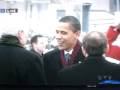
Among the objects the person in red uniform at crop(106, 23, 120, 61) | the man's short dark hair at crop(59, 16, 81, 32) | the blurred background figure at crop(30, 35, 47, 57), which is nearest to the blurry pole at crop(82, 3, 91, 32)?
the man's short dark hair at crop(59, 16, 81, 32)

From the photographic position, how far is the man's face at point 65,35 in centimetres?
194

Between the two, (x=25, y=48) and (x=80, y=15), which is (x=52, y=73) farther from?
(x=80, y=15)

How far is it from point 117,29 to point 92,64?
262mm

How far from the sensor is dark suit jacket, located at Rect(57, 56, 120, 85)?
198 cm

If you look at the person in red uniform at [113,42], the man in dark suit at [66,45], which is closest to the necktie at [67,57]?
the man in dark suit at [66,45]

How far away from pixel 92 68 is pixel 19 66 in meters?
0.45

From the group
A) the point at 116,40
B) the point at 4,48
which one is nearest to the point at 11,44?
the point at 4,48

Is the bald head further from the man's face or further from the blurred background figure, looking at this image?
the blurred background figure

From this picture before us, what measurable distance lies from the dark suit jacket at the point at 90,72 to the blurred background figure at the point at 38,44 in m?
0.18

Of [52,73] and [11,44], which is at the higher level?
[11,44]

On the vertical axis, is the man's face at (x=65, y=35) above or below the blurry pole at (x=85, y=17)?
below

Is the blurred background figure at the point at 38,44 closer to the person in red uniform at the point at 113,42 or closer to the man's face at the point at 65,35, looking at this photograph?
the man's face at the point at 65,35

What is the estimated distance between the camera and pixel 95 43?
1978mm

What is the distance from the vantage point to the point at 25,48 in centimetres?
197
